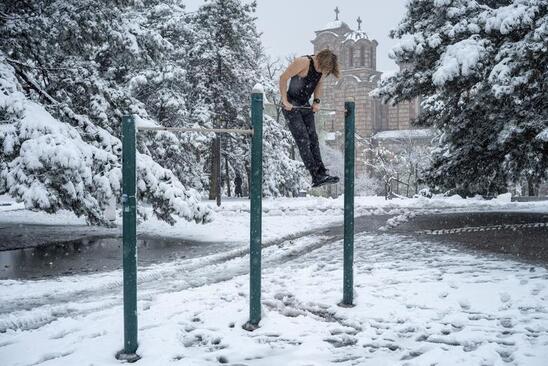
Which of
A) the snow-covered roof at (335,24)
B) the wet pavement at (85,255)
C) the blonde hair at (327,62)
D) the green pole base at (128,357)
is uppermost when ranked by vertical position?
the snow-covered roof at (335,24)

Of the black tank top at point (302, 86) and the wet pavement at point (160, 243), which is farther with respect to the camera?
the wet pavement at point (160, 243)

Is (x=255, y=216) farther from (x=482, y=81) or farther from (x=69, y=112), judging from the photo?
(x=482, y=81)

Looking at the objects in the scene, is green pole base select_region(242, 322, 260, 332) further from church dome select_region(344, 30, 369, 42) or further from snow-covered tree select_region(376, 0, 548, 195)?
church dome select_region(344, 30, 369, 42)


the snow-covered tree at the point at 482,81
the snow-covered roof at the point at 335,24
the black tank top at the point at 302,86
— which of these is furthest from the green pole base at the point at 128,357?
the snow-covered roof at the point at 335,24

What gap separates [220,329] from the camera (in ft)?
13.6

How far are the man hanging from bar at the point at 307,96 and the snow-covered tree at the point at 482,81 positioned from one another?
653cm

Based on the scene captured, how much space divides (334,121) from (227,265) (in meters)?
60.3

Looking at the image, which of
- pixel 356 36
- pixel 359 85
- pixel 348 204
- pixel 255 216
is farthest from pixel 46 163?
pixel 356 36

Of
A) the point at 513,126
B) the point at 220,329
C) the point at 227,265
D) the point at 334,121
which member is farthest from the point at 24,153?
the point at 334,121

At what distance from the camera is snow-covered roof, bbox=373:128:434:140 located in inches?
2222

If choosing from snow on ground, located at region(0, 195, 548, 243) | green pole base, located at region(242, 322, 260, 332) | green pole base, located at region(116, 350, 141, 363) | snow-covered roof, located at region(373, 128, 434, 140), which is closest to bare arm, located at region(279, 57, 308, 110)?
green pole base, located at region(242, 322, 260, 332)

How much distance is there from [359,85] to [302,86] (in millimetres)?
62682

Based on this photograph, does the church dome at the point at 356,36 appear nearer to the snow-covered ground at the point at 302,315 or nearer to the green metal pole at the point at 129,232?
the snow-covered ground at the point at 302,315

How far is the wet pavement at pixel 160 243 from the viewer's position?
7.95 m
